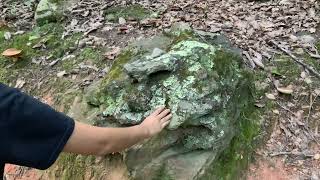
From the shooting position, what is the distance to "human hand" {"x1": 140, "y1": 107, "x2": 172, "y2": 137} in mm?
3607

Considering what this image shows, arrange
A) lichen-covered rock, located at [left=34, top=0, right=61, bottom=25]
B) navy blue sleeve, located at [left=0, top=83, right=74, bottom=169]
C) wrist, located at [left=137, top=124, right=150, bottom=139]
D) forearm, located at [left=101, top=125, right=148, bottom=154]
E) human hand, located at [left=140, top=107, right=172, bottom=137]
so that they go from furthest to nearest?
1. lichen-covered rock, located at [left=34, top=0, right=61, bottom=25]
2. human hand, located at [left=140, top=107, right=172, bottom=137]
3. wrist, located at [left=137, top=124, right=150, bottom=139]
4. forearm, located at [left=101, top=125, right=148, bottom=154]
5. navy blue sleeve, located at [left=0, top=83, right=74, bottom=169]

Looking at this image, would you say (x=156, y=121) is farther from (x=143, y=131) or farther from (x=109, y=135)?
(x=109, y=135)

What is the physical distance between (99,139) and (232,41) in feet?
10.3

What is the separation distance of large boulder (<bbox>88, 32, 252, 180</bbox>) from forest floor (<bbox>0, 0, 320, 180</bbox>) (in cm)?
52

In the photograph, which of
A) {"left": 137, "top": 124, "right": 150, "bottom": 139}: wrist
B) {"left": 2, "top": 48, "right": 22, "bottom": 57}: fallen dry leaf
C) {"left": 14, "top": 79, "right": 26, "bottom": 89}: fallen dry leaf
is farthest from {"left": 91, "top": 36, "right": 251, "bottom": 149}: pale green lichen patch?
{"left": 2, "top": 48, "right": 22, "bottom": 57}: fallen dry leaf

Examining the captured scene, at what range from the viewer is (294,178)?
4.14 metres

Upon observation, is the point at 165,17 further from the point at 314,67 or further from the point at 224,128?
the point at 224,128

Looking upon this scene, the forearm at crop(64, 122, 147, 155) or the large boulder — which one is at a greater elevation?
the forearm at crop(64, 122, 147, 155)

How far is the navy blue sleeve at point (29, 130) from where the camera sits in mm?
2381

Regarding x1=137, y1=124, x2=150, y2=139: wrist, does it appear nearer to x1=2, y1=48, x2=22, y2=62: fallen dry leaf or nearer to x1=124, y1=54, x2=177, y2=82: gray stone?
x1=124, y1=54, x2=177, y2=82: gray stone

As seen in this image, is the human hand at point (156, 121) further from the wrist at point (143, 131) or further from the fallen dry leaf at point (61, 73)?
the fallen dry leaf at point (61, 73)

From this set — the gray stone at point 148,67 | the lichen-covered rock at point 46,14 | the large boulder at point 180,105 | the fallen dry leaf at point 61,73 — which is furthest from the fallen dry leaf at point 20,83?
the gray stone at point 148,67

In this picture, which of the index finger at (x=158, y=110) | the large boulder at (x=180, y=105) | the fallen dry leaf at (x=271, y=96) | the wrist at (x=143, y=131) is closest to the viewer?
the wrist at (x=143, y=131)

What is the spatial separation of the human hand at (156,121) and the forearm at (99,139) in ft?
0.24
